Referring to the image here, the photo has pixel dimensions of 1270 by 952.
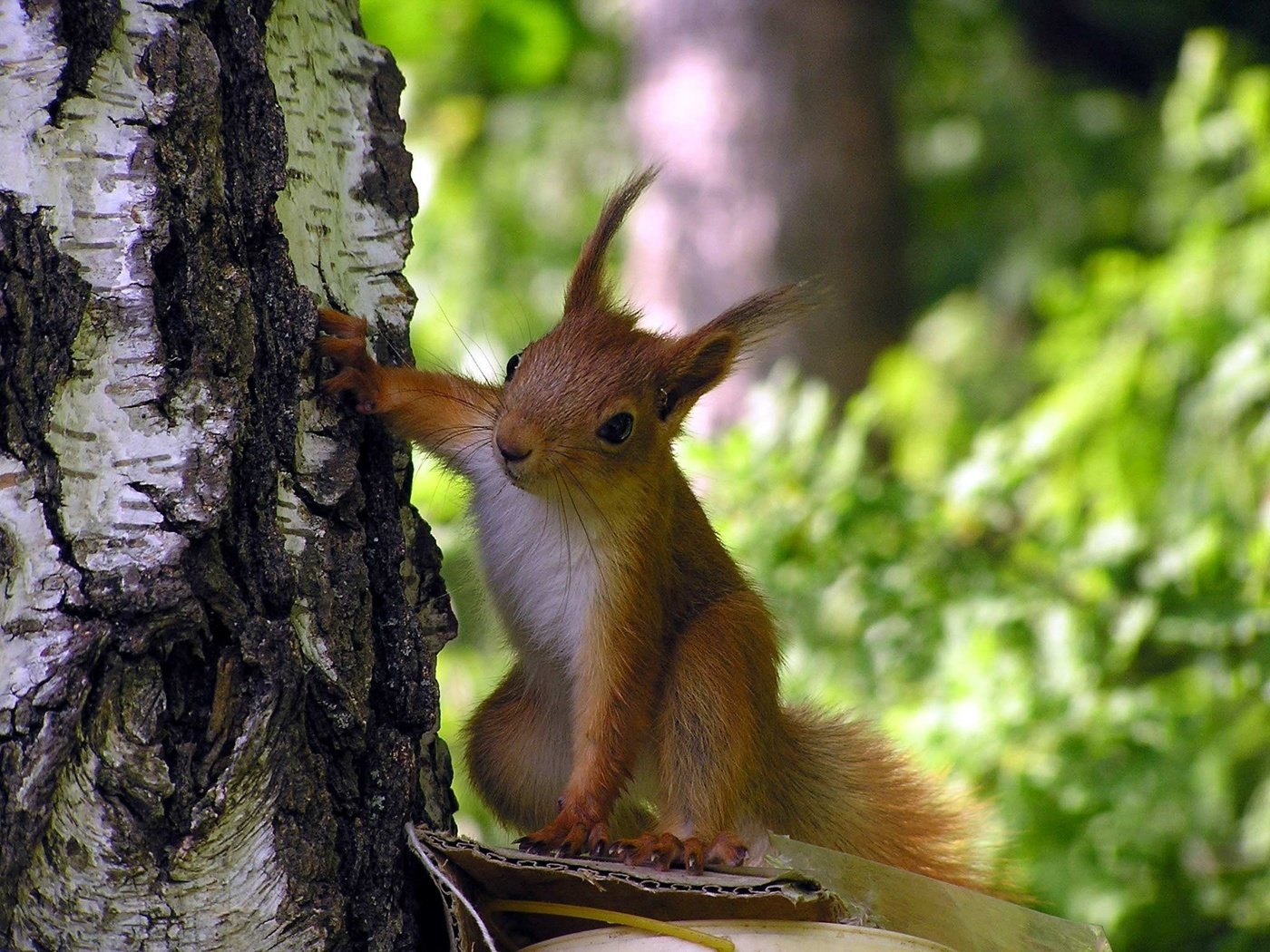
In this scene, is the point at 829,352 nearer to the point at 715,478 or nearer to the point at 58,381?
the point at 715,478

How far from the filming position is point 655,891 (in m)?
1.30

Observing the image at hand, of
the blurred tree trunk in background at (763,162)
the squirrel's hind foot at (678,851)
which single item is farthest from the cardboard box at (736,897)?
the blurred tree trunk in background at (763,162)

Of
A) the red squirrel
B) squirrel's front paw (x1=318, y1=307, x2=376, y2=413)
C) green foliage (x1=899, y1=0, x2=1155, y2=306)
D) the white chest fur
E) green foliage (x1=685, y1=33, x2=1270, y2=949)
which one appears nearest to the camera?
→ squirrel's front paw (x1=318, y1=307, x2=376, y2=413)

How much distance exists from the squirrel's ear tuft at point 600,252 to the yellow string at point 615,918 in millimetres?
970

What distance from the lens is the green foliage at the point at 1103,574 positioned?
2.66 m

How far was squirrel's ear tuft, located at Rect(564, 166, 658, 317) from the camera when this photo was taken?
190 cm

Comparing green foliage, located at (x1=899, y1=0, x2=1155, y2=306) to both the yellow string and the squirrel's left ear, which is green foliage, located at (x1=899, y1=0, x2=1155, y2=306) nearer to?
the squirrel's left ear

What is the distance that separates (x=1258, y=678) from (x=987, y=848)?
0.84m

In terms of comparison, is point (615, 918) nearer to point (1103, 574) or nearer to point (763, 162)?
point (1103, 574)

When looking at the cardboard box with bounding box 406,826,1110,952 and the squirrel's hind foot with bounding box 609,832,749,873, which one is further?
the squirrel's hind foot with bounding box 609,832,749,873

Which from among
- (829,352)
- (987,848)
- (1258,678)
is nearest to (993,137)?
(829,352)

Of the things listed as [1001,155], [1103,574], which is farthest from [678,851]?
[1001,155]

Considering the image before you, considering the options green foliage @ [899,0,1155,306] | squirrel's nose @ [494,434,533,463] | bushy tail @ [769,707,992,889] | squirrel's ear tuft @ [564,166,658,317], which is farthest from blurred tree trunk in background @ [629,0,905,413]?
squirrel's nose @ [494,434,533,463]

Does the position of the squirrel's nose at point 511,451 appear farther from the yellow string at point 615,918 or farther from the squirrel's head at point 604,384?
the yellow string at point 615,918
